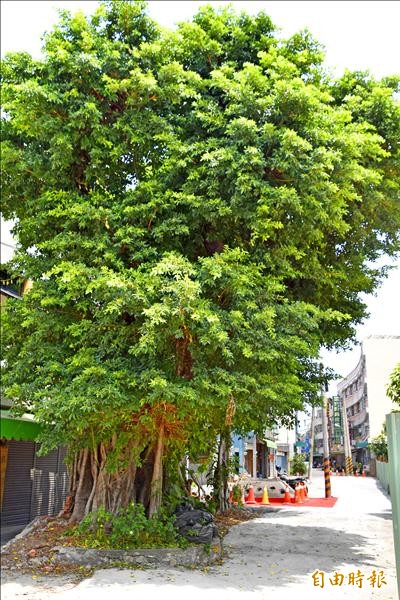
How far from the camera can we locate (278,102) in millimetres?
5938

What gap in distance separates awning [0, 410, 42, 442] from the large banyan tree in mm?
948

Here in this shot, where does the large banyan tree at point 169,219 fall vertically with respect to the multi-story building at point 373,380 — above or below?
above

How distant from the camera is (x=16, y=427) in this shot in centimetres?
743

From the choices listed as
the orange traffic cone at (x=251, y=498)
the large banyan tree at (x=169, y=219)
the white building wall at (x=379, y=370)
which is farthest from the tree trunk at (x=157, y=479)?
the orange traffic cone at (x=251, y=498)

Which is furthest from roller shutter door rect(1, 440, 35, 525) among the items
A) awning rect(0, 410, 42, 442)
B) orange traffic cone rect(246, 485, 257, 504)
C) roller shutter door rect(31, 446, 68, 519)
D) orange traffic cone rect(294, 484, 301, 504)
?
orange traffic cone rect(294, 484, 301, 504)

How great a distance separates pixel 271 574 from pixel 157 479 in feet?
6.83

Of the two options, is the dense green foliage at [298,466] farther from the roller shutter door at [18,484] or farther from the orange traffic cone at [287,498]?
the roller shutter door at [18,484]

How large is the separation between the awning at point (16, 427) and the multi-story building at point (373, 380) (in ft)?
15.6

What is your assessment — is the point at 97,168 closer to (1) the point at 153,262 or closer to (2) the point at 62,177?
(2) the point at 62,177

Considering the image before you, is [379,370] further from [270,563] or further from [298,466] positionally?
[298,466]

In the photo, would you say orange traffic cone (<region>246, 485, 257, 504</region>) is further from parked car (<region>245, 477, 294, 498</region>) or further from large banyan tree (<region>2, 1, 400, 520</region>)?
large banyan tree (<region>2, 1, 400, 520</region>)

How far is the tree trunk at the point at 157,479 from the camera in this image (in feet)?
22.6

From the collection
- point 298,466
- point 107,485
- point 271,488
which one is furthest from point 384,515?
point 298,466

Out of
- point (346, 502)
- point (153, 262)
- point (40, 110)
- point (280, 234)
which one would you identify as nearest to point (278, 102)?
point (280, 234)
